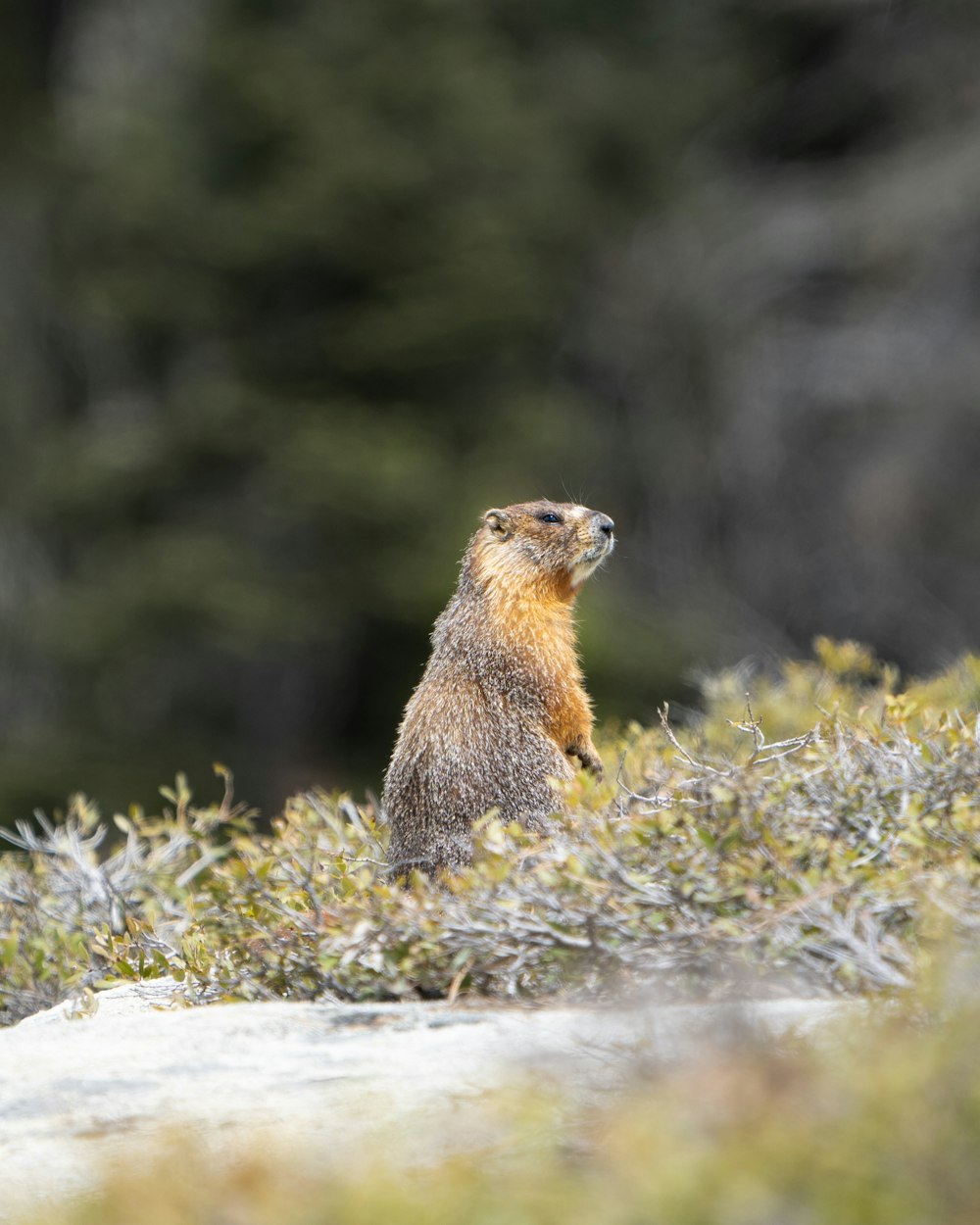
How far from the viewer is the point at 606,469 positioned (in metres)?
25.9

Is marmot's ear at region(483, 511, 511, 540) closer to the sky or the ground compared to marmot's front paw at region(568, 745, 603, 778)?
closer to the sky

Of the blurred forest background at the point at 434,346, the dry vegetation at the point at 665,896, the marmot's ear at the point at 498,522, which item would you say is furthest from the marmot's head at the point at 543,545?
the blurred forest background at the point at 434,346

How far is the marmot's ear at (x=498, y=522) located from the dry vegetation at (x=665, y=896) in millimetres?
1364

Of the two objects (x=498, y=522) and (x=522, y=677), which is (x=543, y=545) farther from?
(x=522, y=677)

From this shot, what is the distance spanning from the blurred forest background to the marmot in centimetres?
1208

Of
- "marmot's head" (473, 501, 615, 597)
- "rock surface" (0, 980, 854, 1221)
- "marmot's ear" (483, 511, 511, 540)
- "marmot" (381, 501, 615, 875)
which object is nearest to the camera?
"rock surface" (0, 980, 854, 1221)

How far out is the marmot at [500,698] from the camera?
6.19 meters

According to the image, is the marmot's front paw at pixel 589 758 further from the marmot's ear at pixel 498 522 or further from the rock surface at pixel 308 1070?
the rock surface at pixel 308 1070

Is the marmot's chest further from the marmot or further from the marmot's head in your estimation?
the marmot's head

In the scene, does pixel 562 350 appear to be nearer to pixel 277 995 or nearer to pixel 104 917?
pixel 104 917

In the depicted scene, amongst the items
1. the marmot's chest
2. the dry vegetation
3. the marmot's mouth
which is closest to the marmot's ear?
the marmot's mouth

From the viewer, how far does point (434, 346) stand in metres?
22.8

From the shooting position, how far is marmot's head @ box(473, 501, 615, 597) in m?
7.31

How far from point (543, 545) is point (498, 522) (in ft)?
0.74
